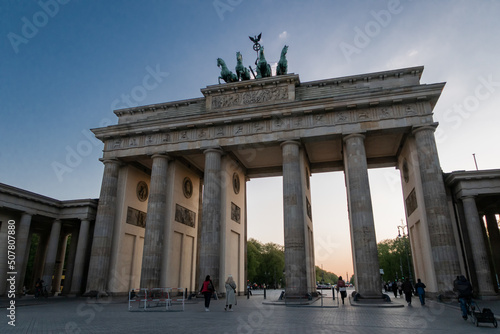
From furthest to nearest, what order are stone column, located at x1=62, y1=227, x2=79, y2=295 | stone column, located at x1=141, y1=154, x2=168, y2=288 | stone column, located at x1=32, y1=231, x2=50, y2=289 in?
1. stone column, located at x1=32, y1=231, x2=50, y2=289
2. stone column, located at x1=62, y1=227, x2=79, y2=295
3. stone column, located at x1=141, y1=154, x2=168, y2=288

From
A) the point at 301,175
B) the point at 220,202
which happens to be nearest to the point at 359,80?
the point at 301,175

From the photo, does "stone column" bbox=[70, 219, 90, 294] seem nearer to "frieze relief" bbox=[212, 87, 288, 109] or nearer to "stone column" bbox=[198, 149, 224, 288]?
"stone column" bbox=[198, 149, 224, 288]

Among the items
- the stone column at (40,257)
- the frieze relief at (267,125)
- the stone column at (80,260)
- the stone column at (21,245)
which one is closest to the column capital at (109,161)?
the frieze relief at (267,125)

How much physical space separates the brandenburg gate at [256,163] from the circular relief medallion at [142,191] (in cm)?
10

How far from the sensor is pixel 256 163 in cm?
3181

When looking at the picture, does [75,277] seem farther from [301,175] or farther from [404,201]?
[404,201]

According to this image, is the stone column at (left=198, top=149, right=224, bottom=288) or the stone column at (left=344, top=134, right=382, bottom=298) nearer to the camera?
the stone column at (left=344, top=134, right=382, bottom=298)

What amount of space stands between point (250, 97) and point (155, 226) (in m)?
12.4

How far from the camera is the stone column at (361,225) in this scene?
1984 centimetres

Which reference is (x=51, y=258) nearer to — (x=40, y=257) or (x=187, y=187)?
(x=40, y=257)

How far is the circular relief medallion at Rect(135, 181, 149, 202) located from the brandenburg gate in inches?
3.8

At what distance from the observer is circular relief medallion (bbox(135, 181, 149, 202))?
30250 millimetres

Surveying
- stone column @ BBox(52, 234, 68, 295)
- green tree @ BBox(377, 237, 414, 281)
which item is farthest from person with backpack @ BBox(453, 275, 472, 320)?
green tree @ BBox(377, 237, 414, 281)

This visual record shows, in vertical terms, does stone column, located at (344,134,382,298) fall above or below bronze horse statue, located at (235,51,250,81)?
below
